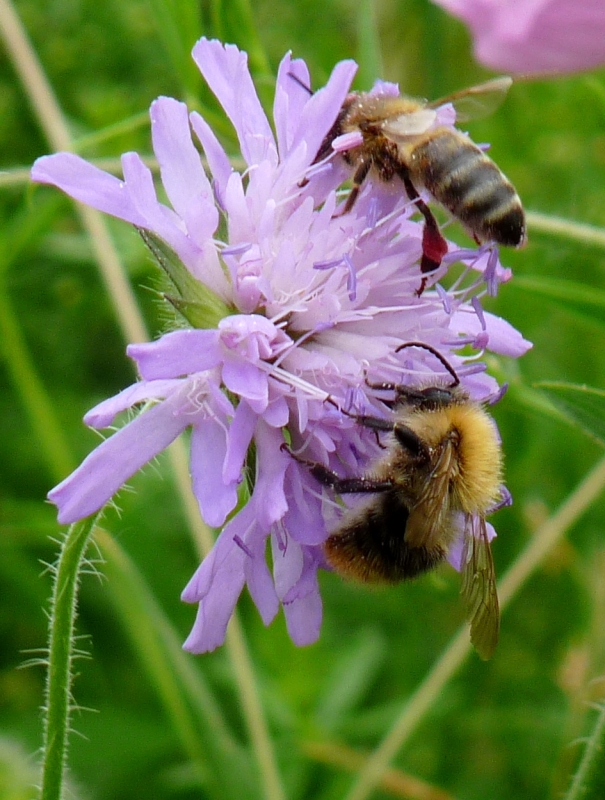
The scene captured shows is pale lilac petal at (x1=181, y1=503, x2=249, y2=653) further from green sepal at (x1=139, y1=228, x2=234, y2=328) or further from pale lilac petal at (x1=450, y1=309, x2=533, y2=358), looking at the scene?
pale lilac petal at (x1=450, y1=309, x2=533, y2=358)

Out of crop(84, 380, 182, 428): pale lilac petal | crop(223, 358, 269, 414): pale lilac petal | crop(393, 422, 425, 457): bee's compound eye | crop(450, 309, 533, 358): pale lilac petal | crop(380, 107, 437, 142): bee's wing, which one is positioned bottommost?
crop(393, 422, 425, 457): bee's compound eye

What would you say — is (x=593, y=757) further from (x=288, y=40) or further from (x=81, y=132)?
(x=288, y=40)

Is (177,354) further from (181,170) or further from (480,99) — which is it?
(480,99)

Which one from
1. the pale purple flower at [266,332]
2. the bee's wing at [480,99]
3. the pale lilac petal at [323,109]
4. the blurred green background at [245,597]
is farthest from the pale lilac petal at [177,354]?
the blurred green background at [245,597]

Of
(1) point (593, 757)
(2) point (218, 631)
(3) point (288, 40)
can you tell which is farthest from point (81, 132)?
(1) point (593, 757)

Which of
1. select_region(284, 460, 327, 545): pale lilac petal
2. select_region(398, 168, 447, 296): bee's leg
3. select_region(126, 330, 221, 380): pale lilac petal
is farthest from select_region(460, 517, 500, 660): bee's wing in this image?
select_region(126, 330, 221, 380): pale lilac petal

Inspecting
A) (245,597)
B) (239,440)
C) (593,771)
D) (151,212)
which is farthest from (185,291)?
(245,597)
